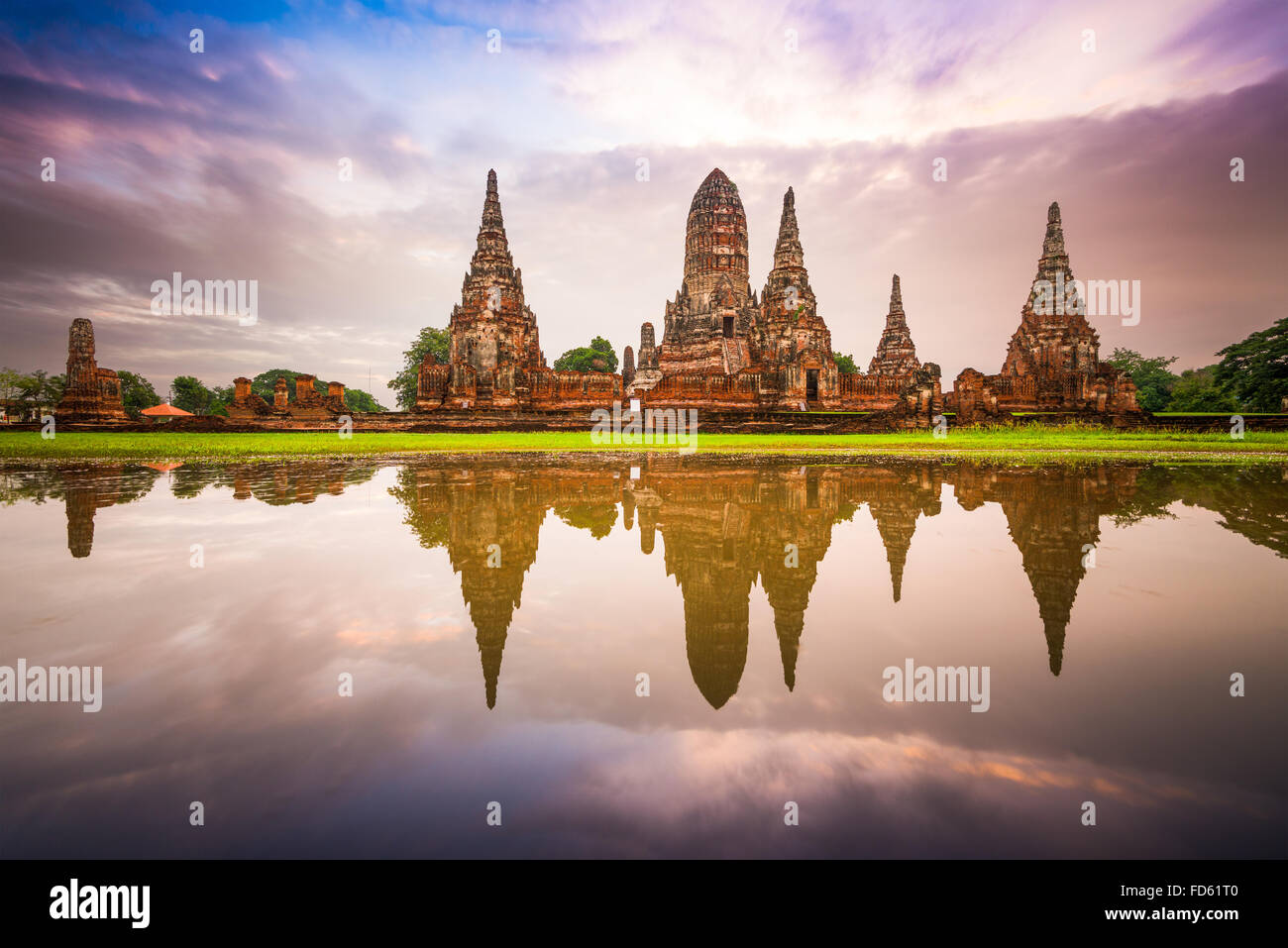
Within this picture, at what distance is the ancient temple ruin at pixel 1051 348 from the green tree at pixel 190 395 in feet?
274

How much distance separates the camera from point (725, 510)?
234 inches

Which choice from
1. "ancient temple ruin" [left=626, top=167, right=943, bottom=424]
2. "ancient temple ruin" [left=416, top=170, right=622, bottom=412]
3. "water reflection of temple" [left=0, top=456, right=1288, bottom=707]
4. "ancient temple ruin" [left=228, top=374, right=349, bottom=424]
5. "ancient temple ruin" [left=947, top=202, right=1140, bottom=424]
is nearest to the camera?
"water reflection of temple" [left=0, top=456, right=1288, bottom=707]

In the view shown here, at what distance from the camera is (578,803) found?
59.1 inches

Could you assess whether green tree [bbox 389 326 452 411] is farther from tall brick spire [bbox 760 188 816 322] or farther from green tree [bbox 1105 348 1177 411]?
green tree [bbox 1105 348 1177 411]

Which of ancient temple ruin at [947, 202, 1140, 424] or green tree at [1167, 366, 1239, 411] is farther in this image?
green tree at [1167, 366, 1239, 411]

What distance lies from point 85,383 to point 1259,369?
62931 millimetres

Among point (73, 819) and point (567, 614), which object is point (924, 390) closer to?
point (567, 614)

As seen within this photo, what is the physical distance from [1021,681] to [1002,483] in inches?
269

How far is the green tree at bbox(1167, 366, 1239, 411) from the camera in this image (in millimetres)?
38812

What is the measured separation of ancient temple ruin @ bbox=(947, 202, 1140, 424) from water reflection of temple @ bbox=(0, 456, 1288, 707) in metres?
23.5

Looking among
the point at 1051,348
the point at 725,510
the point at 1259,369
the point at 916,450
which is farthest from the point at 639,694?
the point at 1259,369

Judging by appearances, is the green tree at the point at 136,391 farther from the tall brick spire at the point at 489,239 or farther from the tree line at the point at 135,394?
the tall brick spire at the point at 489,239

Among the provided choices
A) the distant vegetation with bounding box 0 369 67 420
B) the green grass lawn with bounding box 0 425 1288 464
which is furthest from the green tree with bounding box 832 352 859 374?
the distant vegetation with bounding box 0 369 67 420

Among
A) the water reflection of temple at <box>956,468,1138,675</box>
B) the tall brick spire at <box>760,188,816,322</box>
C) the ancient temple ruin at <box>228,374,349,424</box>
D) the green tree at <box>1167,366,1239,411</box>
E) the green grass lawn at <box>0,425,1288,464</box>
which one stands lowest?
the water reflection of temple at <box>956,468,1138,675</box>
